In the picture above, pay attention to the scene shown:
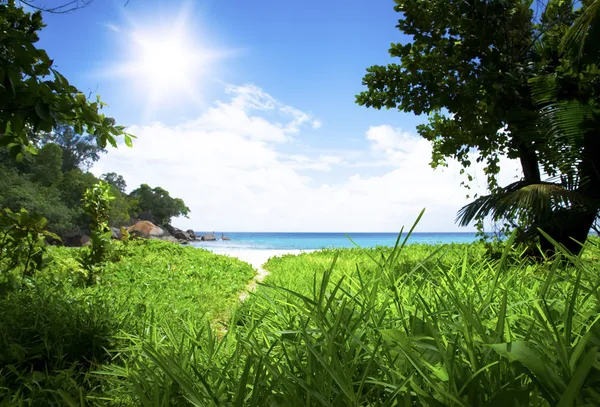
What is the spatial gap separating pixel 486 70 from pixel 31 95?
5.47 metres

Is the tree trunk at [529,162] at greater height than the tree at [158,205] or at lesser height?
lesser

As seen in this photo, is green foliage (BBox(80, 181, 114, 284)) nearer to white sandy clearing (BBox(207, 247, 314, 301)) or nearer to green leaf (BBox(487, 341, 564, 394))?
white sandy clearing (BBox(207, 247, 314, 301))

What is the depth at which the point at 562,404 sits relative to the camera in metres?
0.77

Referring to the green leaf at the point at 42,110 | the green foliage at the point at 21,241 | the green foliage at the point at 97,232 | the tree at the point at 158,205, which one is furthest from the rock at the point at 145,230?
the green leaf at the point at 42,110

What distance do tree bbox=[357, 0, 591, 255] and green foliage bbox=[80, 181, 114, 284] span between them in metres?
4.46

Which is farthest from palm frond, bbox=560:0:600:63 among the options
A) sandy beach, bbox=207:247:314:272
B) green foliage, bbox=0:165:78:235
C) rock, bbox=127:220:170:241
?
rock, bbox=127:220:170:241

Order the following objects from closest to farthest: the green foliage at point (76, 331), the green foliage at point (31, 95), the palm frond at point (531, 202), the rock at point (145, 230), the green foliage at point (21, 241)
→ the green foliage at point (76, 331) < the green foliage at point (31, 95) < the green foliage at point (21, 241) < the palm frond at point (531, 202) < the rock at point (145, 230)

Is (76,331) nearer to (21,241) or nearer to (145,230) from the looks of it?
(21,241)

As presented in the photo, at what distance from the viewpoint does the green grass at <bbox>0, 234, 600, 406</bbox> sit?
40.7 inches

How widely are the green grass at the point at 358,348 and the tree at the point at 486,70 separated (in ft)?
11.2

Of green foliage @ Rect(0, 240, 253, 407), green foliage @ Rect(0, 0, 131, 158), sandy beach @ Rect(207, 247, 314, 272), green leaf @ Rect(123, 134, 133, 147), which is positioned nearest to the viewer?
green foliage @ Rect(0, 240, 253, 407)

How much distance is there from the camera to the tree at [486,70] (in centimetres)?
547

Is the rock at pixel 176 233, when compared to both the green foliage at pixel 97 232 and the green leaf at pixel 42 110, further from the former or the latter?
the green leaf at pixel 42 110

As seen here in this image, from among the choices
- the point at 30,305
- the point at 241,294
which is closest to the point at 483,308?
the point at 30,305
